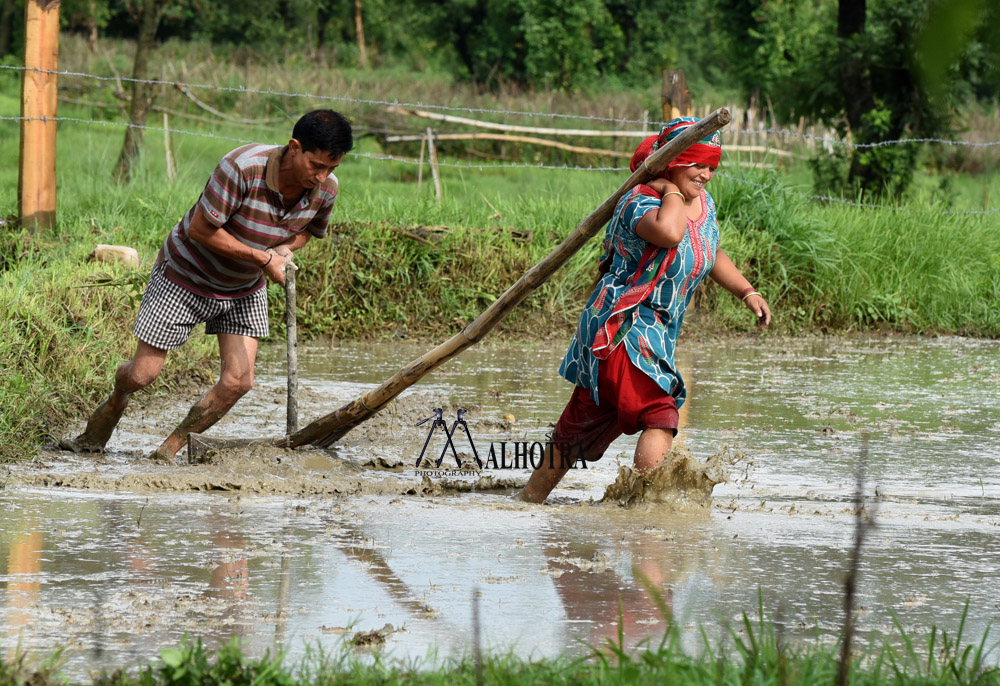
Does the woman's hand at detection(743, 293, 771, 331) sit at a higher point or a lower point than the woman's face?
lower

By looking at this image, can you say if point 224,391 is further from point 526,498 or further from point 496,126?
point 496,126

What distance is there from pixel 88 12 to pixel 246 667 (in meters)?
38.0

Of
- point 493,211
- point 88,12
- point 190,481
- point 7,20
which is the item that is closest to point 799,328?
point 493,211

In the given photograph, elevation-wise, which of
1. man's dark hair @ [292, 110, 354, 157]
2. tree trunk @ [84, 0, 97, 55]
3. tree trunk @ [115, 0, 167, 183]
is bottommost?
man's dark hair @ [292, 110, 354, 157]

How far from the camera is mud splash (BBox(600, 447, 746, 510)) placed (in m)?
4.48

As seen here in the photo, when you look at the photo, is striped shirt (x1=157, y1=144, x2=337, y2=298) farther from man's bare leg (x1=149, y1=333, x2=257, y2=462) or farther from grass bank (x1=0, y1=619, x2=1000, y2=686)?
grass bank (x1=0, y1=619, x2=1000, y2=686)

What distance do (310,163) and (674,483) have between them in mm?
1935

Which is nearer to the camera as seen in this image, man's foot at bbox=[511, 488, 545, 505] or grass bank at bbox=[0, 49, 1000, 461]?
man's foot at bbox=[511, 488, 545, 505]

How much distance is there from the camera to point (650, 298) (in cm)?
443

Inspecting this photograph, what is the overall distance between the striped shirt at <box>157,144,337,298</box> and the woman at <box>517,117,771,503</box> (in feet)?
4.62

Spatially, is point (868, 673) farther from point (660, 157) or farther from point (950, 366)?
point (950, 366)

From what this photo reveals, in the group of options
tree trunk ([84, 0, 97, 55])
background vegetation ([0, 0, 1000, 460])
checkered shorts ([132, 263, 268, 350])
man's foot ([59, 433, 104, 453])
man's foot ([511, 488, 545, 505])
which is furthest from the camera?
tree trunk ([84, 0, 97, 55])

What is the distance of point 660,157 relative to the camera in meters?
4.38

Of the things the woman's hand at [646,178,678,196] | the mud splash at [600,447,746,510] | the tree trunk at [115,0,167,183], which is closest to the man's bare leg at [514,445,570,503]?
the mud splash at [600,447,746,510]
